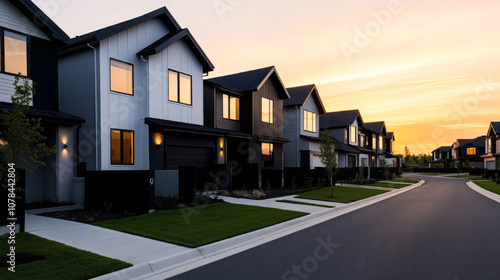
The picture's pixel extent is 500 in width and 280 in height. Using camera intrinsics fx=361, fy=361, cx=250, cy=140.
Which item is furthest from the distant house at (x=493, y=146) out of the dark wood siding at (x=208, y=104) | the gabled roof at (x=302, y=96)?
the dark wood siding at (x=208, y=104)

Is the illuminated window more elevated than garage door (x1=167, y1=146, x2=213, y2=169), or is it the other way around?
the illuminated window

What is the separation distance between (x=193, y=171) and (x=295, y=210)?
4.60 metres

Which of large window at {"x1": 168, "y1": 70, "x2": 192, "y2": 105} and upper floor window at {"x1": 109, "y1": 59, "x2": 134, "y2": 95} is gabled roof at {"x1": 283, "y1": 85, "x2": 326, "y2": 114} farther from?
upper floor window at {"x1": 109, "y1": 59, "x2": 134, "y2": 95}

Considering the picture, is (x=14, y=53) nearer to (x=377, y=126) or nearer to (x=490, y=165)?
(x=377, y=126)

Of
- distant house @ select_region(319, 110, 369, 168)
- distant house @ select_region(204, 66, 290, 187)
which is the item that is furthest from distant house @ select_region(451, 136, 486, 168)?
distant house @ select_region(204, 66, 290, 187)

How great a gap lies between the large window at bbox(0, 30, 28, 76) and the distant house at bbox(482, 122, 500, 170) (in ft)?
199

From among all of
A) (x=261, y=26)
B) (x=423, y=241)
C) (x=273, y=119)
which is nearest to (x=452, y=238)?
(x=423, y=241)

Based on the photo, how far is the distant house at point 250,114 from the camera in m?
23.5

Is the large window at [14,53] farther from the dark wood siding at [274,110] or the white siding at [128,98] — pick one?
the dark wood siding at [274,110]

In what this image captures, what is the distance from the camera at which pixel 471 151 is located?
88688 mm

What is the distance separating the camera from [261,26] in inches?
917

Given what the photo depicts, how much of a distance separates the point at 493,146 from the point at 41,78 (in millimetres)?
65810

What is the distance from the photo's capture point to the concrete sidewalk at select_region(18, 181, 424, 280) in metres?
6.53

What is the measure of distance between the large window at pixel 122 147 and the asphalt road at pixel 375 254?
9.83m
